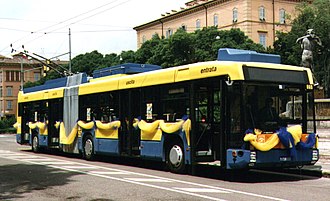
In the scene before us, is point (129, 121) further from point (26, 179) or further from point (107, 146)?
point (26, 179)

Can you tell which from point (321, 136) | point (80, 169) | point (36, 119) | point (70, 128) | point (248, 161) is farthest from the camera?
point (321, 136)

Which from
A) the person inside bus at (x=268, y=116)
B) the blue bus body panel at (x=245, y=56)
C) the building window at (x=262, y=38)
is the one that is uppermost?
the building window at (x=262, y=38)

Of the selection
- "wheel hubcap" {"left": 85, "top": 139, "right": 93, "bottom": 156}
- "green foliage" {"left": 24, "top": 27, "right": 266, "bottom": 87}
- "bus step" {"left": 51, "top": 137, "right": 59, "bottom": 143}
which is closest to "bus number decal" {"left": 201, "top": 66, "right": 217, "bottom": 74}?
"wheel hubcap" {"left": 85, "top": 139, "right": 93, "bottom": 156}

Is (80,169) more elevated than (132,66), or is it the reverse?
(132,66)

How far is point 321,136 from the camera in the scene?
2600 centimetres

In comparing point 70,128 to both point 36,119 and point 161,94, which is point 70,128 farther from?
point 161,94

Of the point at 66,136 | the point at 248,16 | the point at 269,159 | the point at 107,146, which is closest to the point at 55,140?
the point at 66,136

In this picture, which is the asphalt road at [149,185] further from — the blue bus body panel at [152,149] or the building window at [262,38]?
the building window at [262,38]

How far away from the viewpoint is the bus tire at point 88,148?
18656 millimetres

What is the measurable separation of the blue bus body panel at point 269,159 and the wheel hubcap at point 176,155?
202 cm

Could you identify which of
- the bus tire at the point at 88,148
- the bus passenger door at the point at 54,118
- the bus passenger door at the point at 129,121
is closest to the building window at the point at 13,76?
the bus passenger door at the point at 54,118

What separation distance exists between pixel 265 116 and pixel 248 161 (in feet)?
3.96

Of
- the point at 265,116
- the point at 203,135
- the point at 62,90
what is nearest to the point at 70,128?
the point at 62,90

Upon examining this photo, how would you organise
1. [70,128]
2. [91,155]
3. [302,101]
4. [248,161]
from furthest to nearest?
[70,128] → [91,155] → [302,101] → [248,161]
